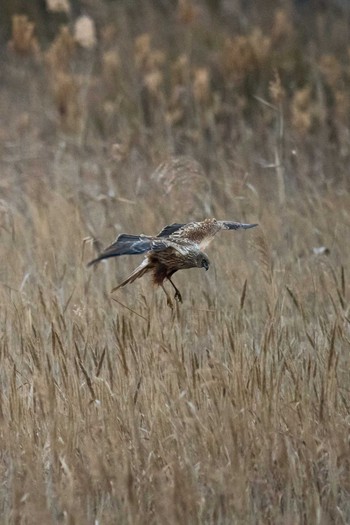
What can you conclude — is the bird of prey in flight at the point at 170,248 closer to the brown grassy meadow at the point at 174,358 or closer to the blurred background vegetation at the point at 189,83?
the brown grassy meadow at the point at 174,358

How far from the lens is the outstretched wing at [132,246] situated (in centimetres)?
255

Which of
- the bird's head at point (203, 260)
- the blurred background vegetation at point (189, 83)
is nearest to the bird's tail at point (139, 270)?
the bird's head at point (203, 260)

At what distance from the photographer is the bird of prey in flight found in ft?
8.79

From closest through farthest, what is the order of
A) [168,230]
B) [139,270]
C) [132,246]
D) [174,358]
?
[132,246] < [174,358] < [139,270] < [168,230]

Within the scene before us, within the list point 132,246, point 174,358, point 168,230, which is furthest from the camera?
point 168,230

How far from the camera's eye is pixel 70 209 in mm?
4980

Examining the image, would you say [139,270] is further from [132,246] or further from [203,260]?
[132,246]

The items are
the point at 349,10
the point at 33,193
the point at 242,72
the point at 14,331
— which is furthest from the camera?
the point at 349,10

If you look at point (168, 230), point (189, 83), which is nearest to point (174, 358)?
point (168, 230)

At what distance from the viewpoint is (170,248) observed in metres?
2.88

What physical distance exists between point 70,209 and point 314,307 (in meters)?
1.64

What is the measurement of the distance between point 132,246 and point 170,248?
27 centimetres

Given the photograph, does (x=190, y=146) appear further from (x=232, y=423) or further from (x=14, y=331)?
(x=232, y=423)

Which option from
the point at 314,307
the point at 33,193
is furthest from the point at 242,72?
the point at 314,307
